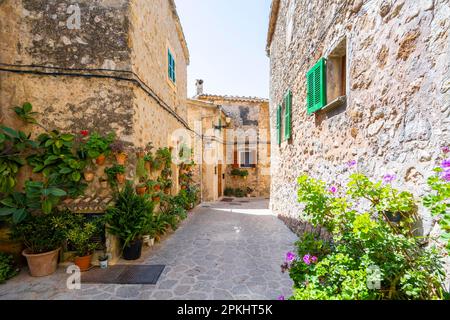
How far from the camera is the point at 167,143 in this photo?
6.59 m

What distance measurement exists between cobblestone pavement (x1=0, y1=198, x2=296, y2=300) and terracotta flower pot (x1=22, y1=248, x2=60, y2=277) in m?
0.12

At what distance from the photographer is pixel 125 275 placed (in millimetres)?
3490

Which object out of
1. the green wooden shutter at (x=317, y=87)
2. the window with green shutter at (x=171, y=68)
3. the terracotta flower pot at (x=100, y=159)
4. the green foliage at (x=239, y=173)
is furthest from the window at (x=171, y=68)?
the green foliage at (x=239, y=173)

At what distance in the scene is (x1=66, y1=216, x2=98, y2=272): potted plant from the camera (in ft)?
11.7

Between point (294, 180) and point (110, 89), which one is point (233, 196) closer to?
point (294, 180)

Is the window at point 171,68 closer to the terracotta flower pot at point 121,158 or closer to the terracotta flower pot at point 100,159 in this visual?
the terracotta flower pot at point 121,158

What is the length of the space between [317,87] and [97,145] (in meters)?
4.32

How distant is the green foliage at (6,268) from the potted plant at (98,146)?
2147mm

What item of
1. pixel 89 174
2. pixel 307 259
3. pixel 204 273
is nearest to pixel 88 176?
pixel 89 174

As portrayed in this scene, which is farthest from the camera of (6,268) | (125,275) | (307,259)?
(125,275)

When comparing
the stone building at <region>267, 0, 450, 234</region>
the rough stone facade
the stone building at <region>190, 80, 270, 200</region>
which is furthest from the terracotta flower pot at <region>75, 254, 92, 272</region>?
the rough stone facade

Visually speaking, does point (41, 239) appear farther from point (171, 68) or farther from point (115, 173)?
point (171, 68)
